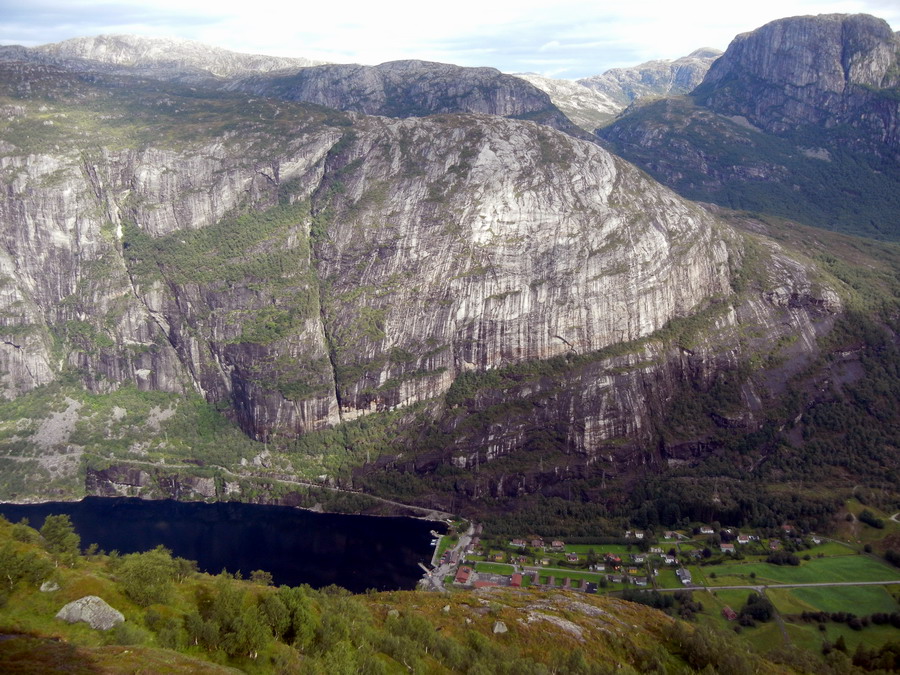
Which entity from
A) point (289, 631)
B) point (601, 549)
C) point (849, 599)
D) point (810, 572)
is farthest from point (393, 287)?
point (849, 599)

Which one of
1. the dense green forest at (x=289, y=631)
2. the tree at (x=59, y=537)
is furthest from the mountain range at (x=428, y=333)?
the tree at (x=59, y=537)

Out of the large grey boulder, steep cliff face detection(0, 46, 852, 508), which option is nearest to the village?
steep cliff face detection(0, 46, 852, 508)

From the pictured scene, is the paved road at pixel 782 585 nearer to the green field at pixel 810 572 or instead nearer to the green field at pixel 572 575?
the green field at pixel 810 572

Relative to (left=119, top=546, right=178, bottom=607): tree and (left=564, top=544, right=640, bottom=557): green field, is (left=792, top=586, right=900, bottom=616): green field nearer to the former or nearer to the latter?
(left=564, top=544, right=640, bottom=557): green field

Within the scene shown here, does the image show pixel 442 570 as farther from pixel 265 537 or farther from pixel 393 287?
pixel 393 287

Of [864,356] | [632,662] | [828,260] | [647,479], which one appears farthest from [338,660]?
[828,260]

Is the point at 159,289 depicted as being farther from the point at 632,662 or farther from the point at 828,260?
the point at 828,260
